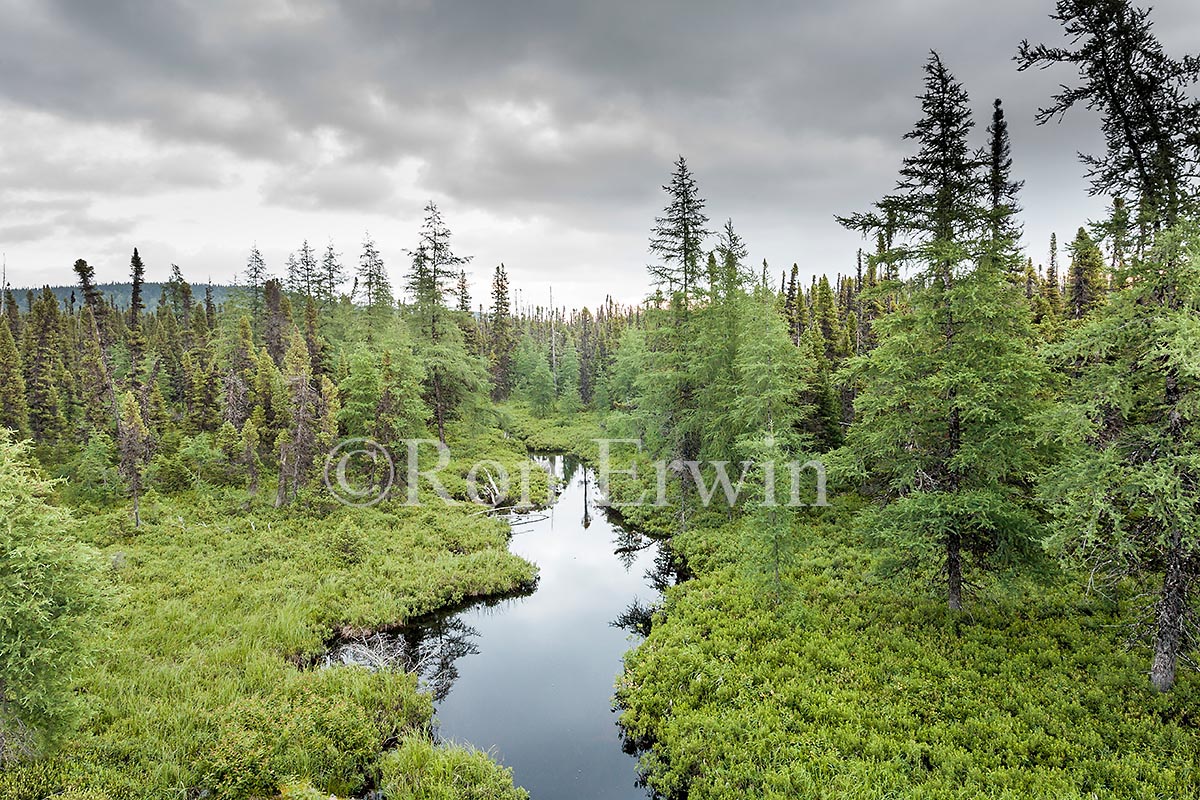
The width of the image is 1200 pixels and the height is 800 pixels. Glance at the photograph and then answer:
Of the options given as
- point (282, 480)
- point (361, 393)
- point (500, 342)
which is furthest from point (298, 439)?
point (500, 342)

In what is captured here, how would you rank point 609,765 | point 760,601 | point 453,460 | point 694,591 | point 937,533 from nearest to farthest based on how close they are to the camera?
point 609,765, point 937,533, point 760,601, point 694,591, point 453,460

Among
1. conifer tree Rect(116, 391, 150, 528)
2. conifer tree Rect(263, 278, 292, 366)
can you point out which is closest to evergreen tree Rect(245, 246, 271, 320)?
conifer tree Rect(263, 278, 292, 366)

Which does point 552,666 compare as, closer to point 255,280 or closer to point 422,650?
point 422,650

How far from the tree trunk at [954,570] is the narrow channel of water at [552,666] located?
9640 mm

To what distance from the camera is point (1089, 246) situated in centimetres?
1025

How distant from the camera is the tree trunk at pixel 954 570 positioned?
540 inches

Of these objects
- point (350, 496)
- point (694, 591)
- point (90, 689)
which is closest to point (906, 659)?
point (694, 591)

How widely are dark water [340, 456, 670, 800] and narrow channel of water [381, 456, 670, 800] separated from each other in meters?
0.03

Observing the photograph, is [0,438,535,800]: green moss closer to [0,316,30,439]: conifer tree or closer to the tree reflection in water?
the tree reflection in water

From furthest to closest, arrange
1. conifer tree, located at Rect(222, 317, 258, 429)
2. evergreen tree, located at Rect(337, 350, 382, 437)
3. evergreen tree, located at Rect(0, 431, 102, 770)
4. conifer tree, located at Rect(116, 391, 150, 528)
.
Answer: conifer tree, located at Rect(222, 317, 258, 429) < evergreen tree, located at Rect(337, 350, 382, 437) < conifer tree, located at Rect(116, 391, 150, 528) < evergreen tree, located at Rect(0, 431, 102, 770)

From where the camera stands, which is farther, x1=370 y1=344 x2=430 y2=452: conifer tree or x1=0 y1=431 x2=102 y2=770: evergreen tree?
x1=370 y1=344 x2=430 y2=452: conifer tree

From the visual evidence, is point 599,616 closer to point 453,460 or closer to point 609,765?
point 609,765

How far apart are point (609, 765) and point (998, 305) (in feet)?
46.5

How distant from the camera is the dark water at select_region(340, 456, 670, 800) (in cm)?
1199
